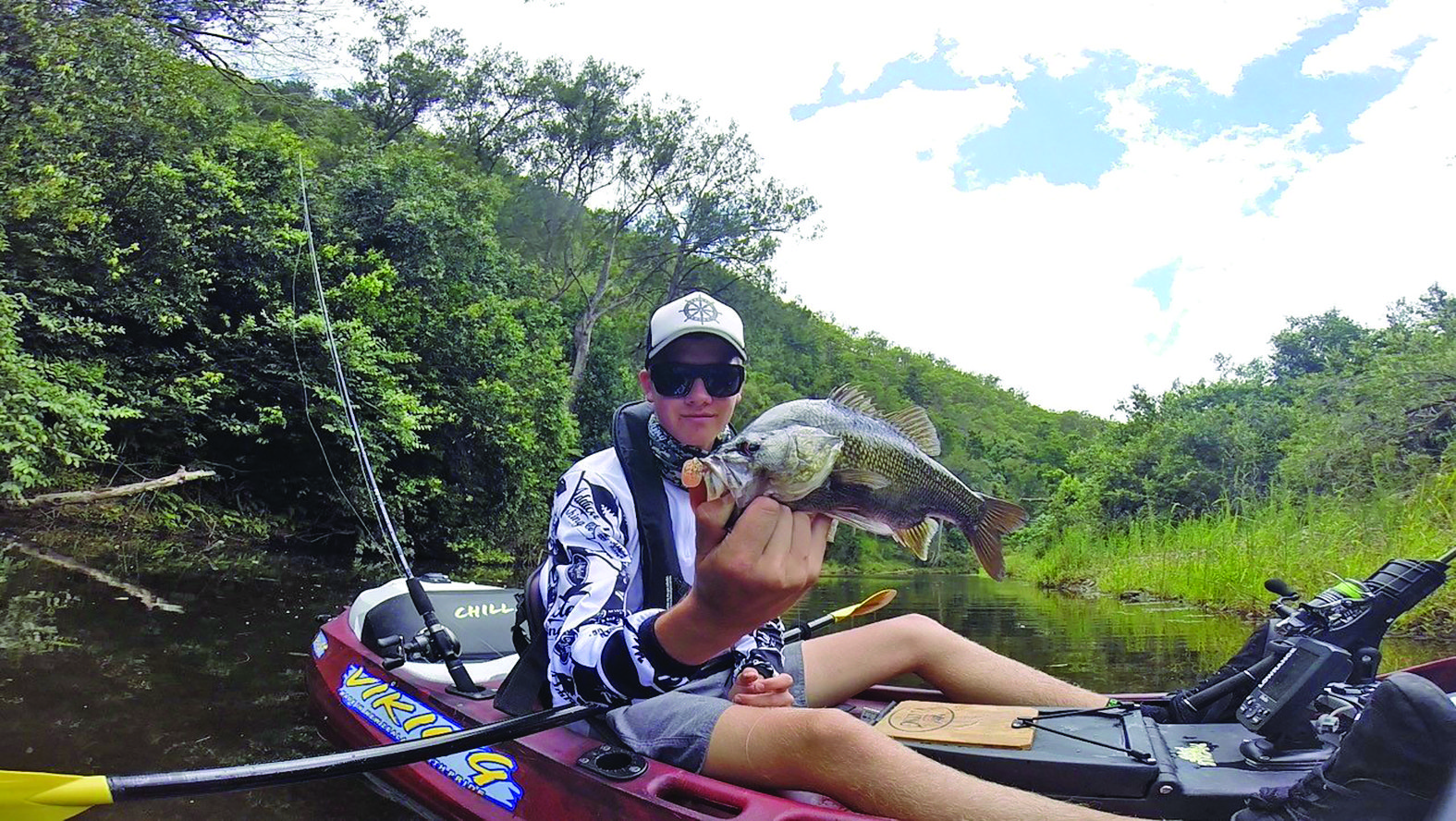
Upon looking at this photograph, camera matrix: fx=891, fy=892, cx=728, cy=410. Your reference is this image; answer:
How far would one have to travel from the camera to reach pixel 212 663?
532 cm

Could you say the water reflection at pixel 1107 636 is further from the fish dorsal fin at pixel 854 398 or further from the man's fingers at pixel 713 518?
the man's fingers at pixel 713 518

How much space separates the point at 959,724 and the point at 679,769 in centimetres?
98

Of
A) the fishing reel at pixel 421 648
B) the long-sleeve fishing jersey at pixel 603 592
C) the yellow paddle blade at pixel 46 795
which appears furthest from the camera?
the fishing reel at pixel 421 648

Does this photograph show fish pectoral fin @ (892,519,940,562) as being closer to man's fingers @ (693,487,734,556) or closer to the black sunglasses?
man's fingers @ (693,487,734,556)

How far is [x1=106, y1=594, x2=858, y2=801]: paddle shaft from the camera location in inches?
90.5

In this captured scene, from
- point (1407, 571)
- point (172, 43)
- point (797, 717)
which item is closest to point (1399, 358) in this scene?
point (1407, 571)

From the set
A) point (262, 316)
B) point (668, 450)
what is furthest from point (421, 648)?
point (262, 316)

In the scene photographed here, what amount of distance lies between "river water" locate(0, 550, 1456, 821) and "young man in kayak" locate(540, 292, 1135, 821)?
152 cm

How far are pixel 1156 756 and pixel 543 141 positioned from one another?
2820 centimetres

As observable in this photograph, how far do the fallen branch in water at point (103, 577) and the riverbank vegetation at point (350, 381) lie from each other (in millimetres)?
580

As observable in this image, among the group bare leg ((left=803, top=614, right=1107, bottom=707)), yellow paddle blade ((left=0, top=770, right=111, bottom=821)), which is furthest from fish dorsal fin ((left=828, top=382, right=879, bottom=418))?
yellow paddle blade ((left=0, top=770, right=111, bottom=821))

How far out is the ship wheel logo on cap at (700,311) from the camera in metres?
2.27

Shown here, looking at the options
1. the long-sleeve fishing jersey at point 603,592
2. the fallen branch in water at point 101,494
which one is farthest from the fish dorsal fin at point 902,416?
the fallen branch in water at point 101,494

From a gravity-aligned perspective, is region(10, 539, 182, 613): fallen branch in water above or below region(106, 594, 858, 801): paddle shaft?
below
